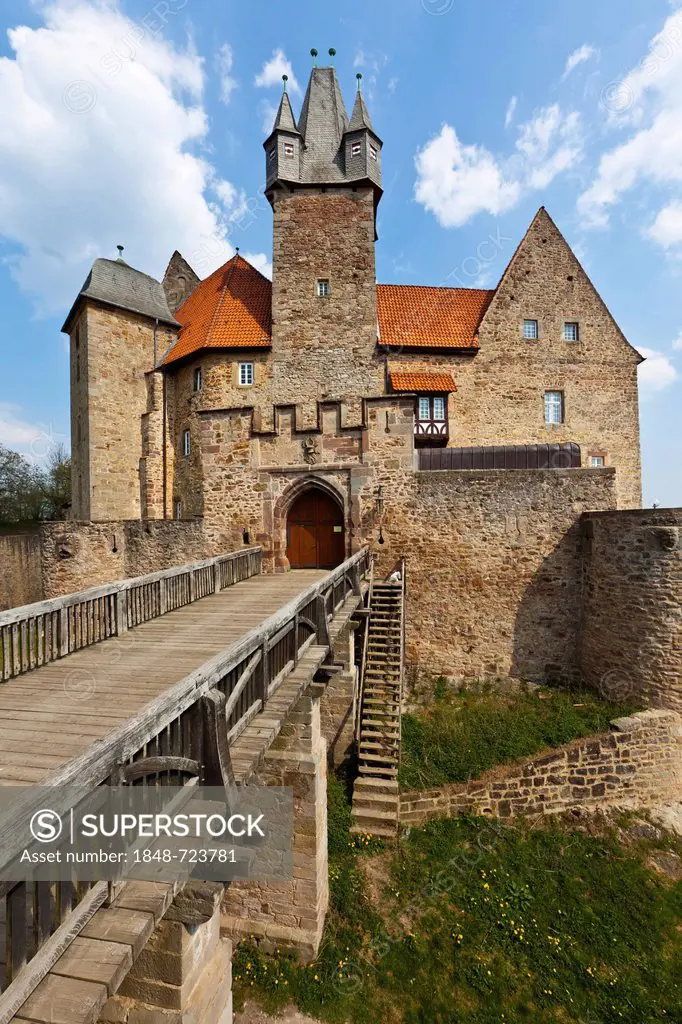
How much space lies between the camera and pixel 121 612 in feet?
21.4

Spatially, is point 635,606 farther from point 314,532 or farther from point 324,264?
point 324,264

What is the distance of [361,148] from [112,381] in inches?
461

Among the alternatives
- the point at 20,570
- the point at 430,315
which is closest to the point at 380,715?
the point at 20,570

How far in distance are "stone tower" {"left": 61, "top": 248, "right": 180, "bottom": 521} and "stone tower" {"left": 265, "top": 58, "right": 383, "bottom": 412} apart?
6.25 m

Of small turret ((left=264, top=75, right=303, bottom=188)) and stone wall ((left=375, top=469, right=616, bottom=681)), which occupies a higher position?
small turret ((left=264, top=75, right=303, bottom=188))

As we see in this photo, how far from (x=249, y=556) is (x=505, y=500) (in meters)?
7.19

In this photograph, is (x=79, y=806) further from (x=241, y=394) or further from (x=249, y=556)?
(x=241, y=394)

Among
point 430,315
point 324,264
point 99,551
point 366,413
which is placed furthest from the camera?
point 430,315

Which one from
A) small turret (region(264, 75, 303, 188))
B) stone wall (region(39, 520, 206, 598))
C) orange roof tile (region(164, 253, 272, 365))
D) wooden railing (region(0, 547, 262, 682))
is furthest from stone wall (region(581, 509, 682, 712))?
small turret (region(264, 75, 303, 188))

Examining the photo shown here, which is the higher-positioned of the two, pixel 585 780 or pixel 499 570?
pixel 499 570

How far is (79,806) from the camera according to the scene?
2166 millimetres

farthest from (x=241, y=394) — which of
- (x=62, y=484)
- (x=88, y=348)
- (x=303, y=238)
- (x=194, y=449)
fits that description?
(x=62, y=484)

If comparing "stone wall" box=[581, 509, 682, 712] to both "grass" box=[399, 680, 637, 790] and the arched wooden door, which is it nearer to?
"grass" box=[399, 680, 637, 790]

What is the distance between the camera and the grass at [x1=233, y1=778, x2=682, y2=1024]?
5.89 metres
